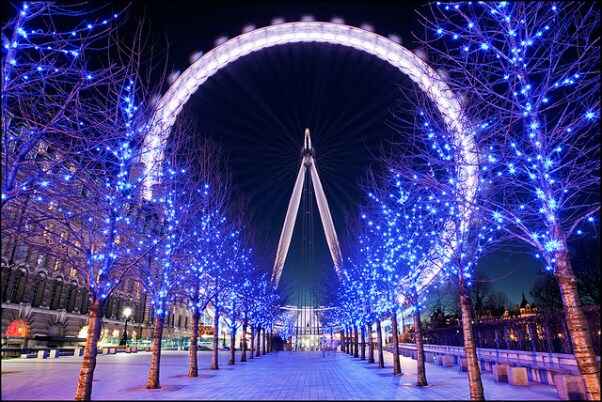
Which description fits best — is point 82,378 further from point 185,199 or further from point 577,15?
point 577,15

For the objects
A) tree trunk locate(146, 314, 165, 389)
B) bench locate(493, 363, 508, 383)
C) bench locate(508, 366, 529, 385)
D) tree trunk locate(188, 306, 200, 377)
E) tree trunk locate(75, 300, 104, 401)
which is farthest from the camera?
tree trunk locate(188, 306, 200, 377)

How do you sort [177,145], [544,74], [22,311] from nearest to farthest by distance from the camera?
[544,74]
[177,145]
[22,311]

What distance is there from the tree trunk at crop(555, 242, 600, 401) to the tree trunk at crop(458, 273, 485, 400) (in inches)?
103

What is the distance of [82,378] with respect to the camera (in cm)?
1029

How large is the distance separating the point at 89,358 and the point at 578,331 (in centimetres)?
1169

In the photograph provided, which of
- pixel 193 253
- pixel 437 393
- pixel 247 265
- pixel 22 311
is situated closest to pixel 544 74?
pixel 437 393

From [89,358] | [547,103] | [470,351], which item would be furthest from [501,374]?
[89,358]

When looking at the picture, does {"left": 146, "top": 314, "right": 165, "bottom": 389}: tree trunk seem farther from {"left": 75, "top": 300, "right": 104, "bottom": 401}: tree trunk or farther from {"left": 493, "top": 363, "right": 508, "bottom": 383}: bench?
{"left": 493, "top": 363, "right": 508, "bottom": 383}: bench

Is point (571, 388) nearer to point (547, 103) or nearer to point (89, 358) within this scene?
point (547, 103)

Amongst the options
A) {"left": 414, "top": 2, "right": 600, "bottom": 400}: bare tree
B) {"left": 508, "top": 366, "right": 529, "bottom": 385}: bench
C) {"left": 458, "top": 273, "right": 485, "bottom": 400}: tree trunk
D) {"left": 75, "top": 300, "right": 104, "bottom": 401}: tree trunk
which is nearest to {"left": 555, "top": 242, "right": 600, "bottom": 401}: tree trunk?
{"left": 414, "top": 2, "right": 600, "bottom": 400}: bare tree

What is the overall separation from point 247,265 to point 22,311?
2794 cm

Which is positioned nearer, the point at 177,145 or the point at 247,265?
the point at 177,145

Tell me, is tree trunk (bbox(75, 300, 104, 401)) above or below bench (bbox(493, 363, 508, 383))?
above

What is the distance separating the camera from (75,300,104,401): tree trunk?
10250 mm
